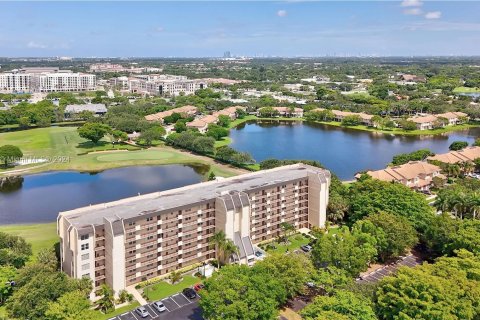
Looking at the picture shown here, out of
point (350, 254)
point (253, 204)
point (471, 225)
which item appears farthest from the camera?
point (253, 204)

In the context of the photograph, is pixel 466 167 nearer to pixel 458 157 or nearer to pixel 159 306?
pixel 458 157

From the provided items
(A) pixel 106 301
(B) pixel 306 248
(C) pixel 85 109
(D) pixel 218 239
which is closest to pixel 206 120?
(C) pixel 85 109

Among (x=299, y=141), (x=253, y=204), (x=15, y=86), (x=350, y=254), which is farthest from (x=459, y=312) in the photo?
(x=15, y=86)

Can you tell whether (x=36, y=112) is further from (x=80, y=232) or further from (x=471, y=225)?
(x=471, y=225)

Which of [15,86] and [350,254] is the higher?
[15,86]

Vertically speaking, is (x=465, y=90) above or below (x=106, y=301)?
above

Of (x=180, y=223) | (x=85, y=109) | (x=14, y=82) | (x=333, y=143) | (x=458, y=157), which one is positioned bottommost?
(x=180, y=223)

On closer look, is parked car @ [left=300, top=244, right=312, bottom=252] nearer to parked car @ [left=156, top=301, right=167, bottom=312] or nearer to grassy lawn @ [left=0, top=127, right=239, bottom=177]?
parked car @ [left=156, top=301, right=167, bottom=312]
